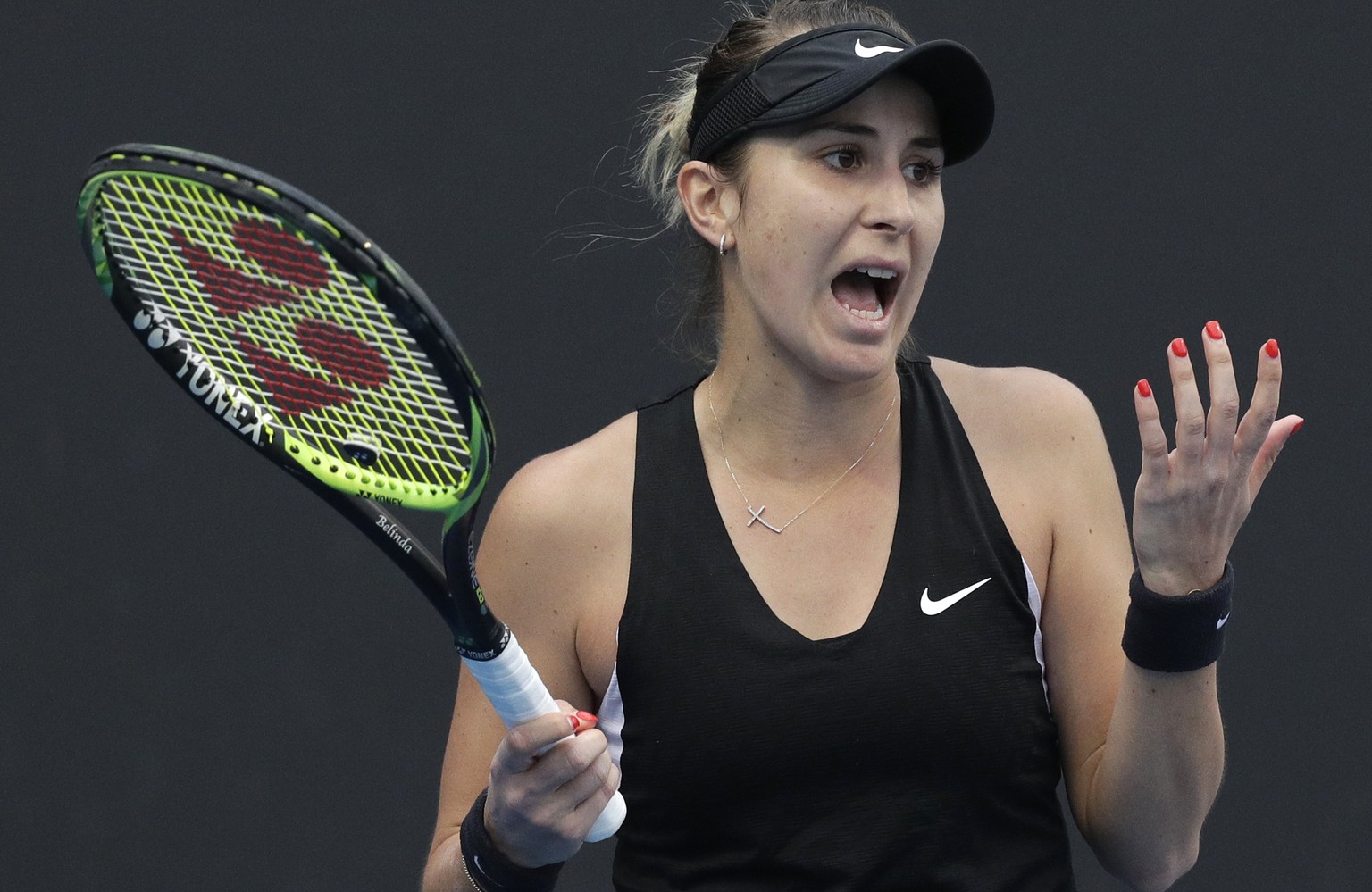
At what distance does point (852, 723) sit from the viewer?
2.08 m

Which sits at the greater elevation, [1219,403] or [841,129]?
[841,129]

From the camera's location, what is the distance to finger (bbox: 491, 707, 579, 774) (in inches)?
72.8

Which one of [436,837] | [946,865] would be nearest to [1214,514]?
[946,865]

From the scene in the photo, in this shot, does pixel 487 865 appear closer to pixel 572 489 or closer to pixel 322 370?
pixel 572 489

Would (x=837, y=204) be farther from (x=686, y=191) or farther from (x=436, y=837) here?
(x=436, y=837)

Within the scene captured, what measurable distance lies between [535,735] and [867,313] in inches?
24.3

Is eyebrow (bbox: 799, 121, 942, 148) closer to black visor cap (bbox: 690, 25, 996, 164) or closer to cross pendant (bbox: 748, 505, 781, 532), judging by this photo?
black visor cap (bbox: 690, 25, 996, 164)

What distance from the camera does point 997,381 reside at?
227cm

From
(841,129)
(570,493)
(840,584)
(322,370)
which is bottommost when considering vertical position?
(840,584)

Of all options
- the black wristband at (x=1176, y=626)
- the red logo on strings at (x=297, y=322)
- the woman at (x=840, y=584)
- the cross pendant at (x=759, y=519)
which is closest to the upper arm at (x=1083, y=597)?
the woman at (x=840, y=584)

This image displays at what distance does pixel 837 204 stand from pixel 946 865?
2.41 ft

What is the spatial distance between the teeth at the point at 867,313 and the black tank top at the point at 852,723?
21 cm

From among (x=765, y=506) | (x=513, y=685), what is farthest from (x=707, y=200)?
(x=513, y=685)

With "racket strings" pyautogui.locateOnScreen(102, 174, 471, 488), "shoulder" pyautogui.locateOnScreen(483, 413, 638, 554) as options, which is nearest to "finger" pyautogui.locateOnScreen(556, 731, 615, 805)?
"racket strings" pyautogui.locateOnScreen(102, 174, 471, 488)
